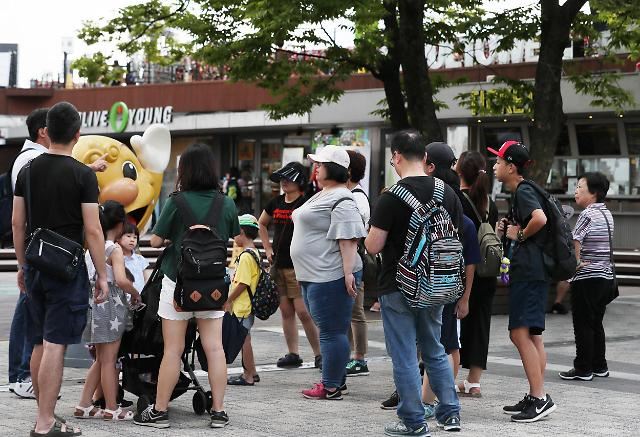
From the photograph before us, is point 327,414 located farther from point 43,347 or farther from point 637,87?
point 637,87

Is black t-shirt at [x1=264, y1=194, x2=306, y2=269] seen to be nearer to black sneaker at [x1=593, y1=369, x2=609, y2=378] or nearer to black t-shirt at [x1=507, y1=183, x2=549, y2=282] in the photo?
black t-shirt at [x1=507, y1=183, x2=549, y2=282]

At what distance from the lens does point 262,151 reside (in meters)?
34.4

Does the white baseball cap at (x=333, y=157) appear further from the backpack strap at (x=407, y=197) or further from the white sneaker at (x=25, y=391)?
the white sneaker at (x=25, y=391)

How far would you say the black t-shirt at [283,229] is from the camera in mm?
10086

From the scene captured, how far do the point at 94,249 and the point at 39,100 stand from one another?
36.7 metres

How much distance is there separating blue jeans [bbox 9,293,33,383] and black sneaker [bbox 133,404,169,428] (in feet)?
4.33

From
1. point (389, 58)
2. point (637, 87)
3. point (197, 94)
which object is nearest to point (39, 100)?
point (197, 94)

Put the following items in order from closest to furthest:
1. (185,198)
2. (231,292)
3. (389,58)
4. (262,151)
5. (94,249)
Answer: (94,249) < (185,198) < (231,292) < (389,58) < (262,151)

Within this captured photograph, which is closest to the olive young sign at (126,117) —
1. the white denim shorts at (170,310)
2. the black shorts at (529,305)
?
the black shorts at (529,305)

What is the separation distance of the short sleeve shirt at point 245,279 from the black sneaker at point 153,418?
160 centimetres

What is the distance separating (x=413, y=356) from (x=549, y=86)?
9482 millimetres

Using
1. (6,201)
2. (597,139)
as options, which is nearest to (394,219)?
(6,201)

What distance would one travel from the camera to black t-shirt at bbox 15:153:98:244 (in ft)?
22.4

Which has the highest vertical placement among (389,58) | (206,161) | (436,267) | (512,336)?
(389,58)
